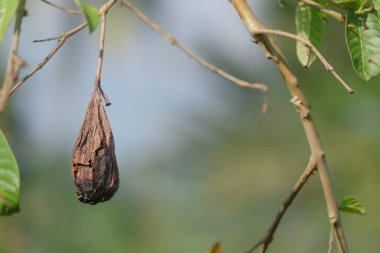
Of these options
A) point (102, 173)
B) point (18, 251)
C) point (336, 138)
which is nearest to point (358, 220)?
point (336, 138)

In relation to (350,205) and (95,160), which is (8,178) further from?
(350,205)

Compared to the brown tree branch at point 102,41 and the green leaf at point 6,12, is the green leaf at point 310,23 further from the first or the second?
the green leaf at point 6,12

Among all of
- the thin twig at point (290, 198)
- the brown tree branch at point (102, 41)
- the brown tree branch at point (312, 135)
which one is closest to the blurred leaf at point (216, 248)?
the thin twig at point (290, 198)

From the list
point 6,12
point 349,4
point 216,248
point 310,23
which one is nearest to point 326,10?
point 349,4

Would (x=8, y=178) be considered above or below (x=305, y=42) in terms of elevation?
below

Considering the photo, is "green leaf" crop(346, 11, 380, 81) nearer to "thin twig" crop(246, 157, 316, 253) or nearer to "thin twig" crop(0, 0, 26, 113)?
"thin twig" crop(246, 157, 316, 253)
